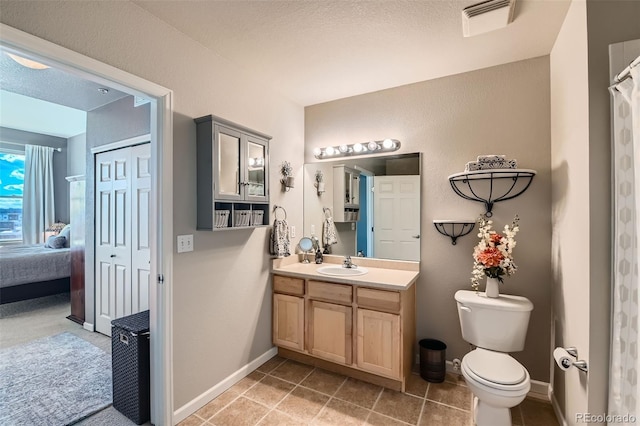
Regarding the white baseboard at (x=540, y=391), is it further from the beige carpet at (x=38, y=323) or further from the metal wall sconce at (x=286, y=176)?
the beige carpet at (x=38, y=323)

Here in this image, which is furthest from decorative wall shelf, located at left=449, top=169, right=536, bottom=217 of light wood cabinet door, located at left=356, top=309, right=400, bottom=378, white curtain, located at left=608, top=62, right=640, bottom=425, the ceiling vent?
light wood cabinet door, located at left=356, top=309, right=400, bottom=378

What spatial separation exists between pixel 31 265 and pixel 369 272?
479 cm

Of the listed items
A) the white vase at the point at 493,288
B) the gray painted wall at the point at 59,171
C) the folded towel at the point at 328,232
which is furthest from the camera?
the gray painted wall at the point at 59,171

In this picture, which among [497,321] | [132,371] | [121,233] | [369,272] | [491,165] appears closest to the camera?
[132,371]

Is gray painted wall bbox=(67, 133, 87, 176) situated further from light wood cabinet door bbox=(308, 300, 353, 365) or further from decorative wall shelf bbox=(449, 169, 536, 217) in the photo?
decorative wall shelf bbox=(449, 169, 536, 217)

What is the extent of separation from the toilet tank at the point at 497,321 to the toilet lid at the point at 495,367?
8 cm

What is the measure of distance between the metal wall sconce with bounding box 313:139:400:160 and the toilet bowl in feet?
6.02

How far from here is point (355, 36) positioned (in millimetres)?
1979

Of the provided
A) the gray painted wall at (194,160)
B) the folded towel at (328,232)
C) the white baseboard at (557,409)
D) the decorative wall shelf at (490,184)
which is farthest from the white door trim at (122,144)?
the white baseboard at (557,409)

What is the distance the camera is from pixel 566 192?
1.80 meters

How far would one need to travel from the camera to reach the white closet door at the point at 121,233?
291 centimetres

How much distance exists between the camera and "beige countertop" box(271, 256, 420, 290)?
229 cm

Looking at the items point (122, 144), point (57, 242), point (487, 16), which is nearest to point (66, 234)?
point (57, 242)

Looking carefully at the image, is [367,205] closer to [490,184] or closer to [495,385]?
[490,184]
